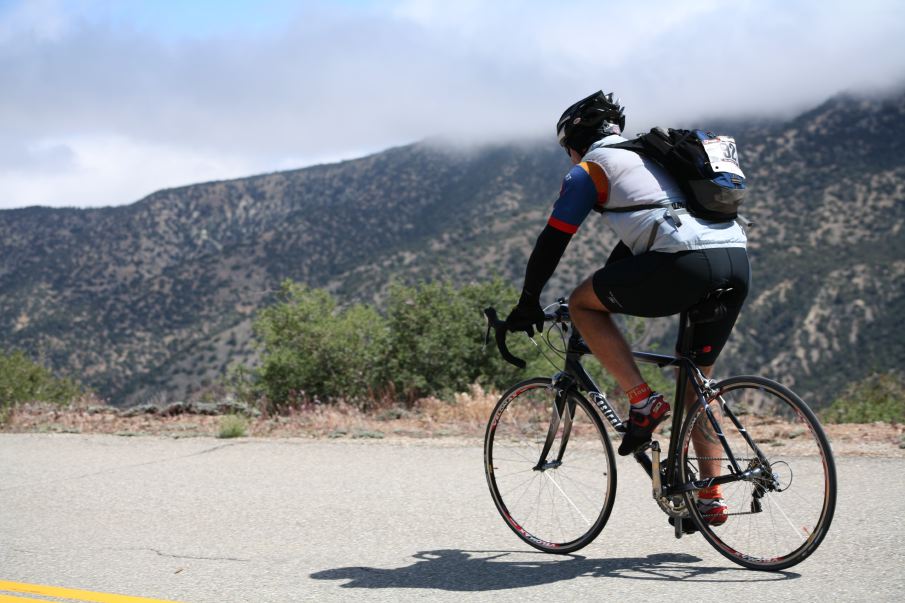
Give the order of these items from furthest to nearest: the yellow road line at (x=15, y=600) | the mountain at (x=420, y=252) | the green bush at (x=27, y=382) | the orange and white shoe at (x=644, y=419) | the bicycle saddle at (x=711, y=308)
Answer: the mountain at (x=420, y=252), the green bush at (x=27, y=382), the yellow road line at (x=15, y=600), the orange and white shoe at (x=644, y=419), the bicycle saddle at (x=711, y=308)

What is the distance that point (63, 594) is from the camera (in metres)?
4.34

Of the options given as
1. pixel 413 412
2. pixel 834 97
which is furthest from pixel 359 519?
pixel 834 97

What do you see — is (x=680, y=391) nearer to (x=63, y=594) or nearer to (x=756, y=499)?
(x=756, y=499)

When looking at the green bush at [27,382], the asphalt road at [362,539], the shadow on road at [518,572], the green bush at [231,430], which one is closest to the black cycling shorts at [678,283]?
the shadow on road at [518,572]

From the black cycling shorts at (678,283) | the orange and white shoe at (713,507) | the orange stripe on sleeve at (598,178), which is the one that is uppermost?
the orange stripe on sleeve at (598,178)

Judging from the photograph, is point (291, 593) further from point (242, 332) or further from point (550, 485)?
point (242, 332)

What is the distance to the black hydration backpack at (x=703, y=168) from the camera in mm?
3943

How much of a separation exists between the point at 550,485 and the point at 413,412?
239 inches

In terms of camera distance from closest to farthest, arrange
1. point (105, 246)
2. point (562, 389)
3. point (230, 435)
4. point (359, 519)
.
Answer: point (562, 389) < point (359, 519) < point (230, 435) < point (105, 246)

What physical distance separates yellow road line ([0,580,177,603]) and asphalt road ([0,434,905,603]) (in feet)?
0.22

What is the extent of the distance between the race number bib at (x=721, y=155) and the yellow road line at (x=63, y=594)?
311 centimetres

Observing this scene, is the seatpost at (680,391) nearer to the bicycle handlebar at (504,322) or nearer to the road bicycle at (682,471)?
the road bicycle at (682,471)

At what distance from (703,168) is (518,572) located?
2.05m

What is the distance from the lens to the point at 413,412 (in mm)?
10820
